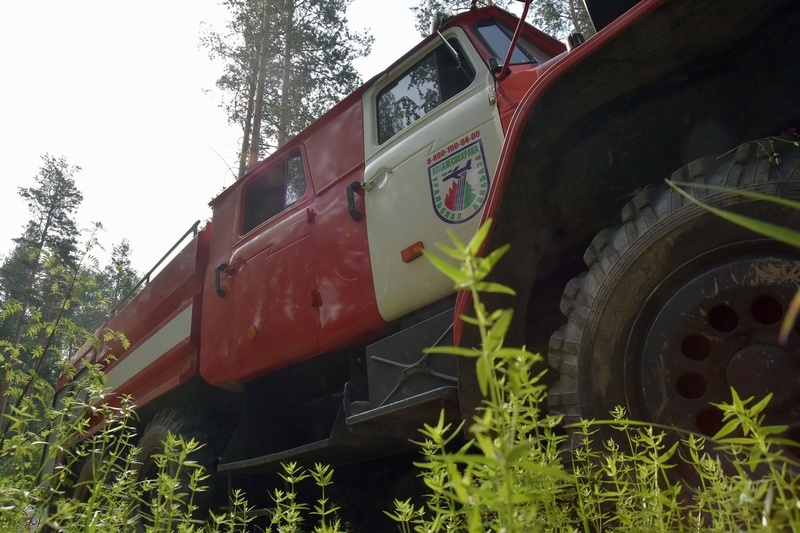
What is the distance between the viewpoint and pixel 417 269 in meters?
2.96

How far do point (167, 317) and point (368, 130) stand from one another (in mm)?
2765

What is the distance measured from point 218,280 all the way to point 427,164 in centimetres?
214

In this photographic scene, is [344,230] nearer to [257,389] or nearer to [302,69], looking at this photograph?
[257,389]

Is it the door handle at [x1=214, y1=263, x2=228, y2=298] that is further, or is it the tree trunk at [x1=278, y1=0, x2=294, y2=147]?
the tree trunk at [x1=278, y1=0, x2=294, y2=147]

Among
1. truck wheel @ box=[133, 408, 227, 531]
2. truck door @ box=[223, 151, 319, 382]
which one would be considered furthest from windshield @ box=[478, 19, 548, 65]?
truck wheel @ box=[133, 408, 227, 531]

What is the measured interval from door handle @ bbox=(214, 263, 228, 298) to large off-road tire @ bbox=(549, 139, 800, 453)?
2.97 m

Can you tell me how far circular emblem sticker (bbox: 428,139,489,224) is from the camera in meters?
2.77

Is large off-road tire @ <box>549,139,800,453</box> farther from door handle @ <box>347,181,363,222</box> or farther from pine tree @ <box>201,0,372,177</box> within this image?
pine tree @ <box>201,0,372,177</box>

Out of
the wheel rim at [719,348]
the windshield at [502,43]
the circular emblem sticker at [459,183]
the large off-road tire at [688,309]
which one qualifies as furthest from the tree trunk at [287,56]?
the wheel rim at [719,348]

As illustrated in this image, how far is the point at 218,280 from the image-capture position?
14.2 feet

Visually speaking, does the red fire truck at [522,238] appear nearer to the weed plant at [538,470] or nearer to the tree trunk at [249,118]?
the weed plant at [538,470]

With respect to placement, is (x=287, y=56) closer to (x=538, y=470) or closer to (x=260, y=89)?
(x=260, y=89)

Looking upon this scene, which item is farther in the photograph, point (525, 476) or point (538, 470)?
point (525, 476)

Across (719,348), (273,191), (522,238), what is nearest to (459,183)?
(522,238)
